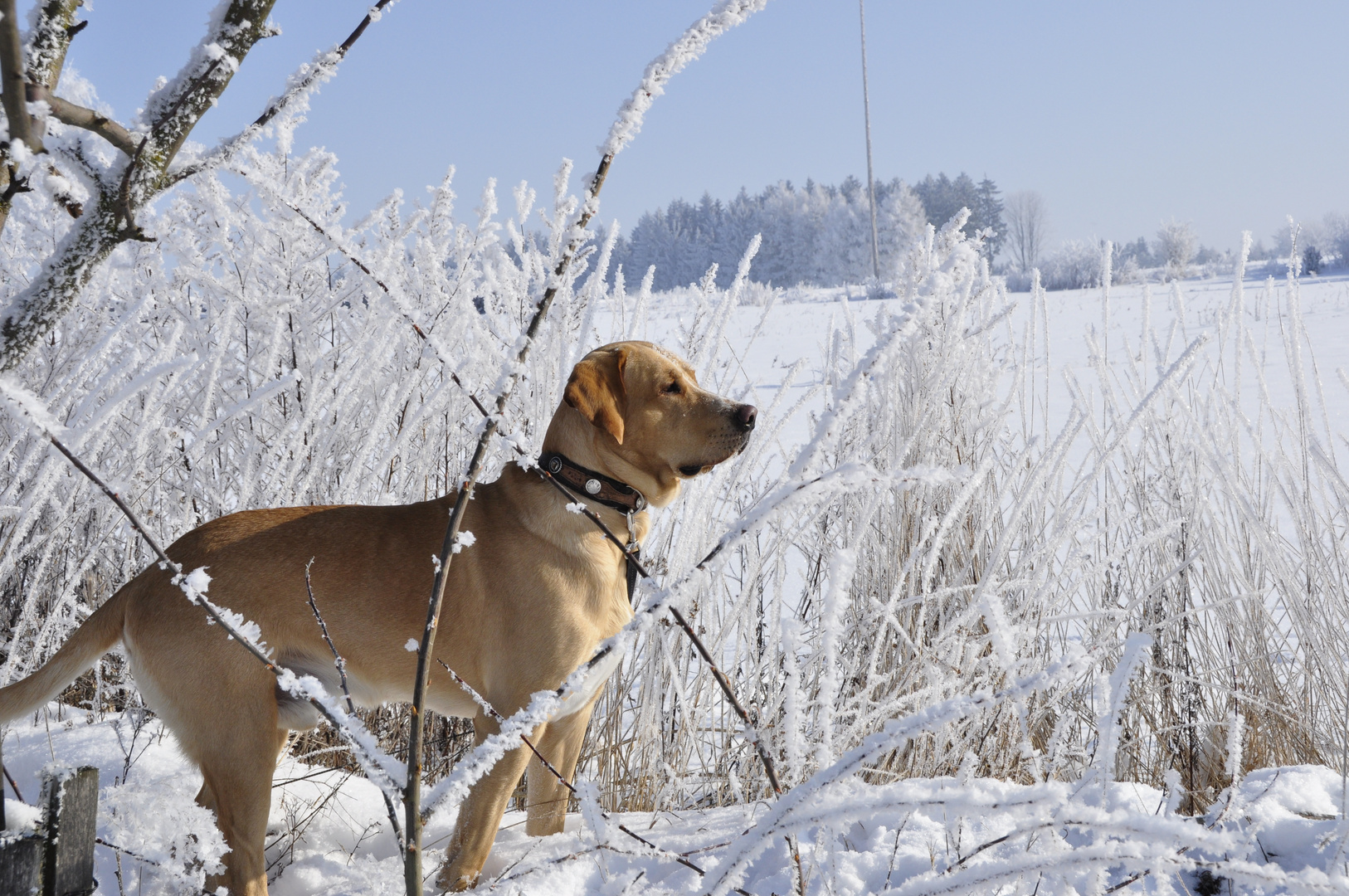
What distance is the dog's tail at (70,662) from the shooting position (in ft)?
5.70

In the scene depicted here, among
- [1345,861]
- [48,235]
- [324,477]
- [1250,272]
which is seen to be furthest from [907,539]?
[1250,272]

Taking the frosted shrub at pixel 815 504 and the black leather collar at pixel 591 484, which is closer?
the black leather collar at pixel 591 484

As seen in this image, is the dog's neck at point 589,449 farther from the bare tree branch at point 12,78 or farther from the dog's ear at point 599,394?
the bare tree branch at point 12,78

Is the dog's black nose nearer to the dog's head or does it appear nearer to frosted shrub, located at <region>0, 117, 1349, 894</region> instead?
the dog's head

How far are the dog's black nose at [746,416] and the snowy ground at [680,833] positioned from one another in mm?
826

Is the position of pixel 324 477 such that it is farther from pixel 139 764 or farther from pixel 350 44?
pixel 350 44

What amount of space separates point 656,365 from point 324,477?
1.19m

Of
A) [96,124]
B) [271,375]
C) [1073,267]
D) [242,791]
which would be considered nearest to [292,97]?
[96,124]

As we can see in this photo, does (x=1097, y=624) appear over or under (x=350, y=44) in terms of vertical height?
under

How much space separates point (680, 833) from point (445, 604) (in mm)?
701

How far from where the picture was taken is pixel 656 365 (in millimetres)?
2203

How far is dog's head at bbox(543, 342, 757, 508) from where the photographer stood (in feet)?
6.93

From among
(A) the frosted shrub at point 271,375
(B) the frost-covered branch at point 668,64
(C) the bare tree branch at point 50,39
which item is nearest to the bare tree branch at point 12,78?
(C) the bare tree branch at point 50,39

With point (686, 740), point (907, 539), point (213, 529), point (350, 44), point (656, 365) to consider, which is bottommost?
point (686, 740)
